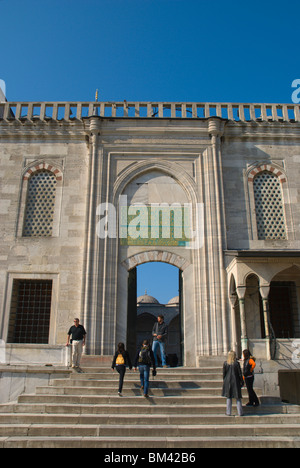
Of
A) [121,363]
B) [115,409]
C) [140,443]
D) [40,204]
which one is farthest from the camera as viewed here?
[40,204]

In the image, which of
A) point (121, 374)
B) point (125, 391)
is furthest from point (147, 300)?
point (121, 374)

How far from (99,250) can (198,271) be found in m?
3.31

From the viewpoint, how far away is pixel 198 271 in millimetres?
13875

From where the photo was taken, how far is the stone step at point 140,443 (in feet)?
22.8

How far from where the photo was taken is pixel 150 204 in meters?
14.8

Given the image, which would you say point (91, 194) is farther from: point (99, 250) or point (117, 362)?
point (117, 362)

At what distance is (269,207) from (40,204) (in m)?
8.15

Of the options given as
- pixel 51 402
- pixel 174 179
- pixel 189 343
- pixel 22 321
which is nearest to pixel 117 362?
pixel 51 402

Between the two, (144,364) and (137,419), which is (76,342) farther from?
(137,419)

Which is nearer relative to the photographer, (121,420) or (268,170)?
(121,420)

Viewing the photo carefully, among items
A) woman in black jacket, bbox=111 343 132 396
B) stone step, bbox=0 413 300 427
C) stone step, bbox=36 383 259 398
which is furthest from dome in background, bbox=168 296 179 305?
stone step, bbox=0 413 300 427

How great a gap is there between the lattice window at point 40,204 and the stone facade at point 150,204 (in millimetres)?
110

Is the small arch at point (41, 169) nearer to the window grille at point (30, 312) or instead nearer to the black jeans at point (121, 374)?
the window grille at point (30, 312)

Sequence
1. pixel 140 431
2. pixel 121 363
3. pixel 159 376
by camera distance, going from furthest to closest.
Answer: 1. pixel 159 376
2. pixel 121 363
3. pixel 140 431
